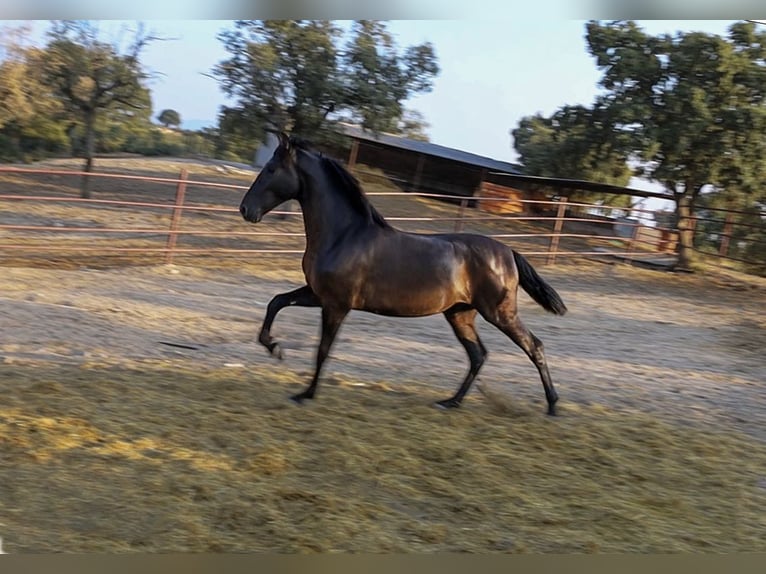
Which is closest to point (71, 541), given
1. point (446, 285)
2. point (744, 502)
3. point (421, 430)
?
point (421, 430)

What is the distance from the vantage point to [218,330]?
684 centimetres

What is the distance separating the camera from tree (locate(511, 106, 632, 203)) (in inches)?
564

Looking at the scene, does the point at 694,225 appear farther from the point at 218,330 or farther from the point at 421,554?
the point at 421,554

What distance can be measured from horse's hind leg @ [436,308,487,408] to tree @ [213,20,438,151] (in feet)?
33.1

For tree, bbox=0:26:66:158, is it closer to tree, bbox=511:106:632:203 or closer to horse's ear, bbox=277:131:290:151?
tree, bbox=511:106:632:203

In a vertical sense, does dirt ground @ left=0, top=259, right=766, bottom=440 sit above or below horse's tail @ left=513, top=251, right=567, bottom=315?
below

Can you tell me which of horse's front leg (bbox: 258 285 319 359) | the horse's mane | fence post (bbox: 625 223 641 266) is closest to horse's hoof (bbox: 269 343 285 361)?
horse's front leg (bbox: 258 285 319 359)

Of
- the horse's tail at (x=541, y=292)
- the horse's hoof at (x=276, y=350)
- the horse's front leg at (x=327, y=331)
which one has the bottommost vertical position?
the horse's hoof at (x=276, y=350)

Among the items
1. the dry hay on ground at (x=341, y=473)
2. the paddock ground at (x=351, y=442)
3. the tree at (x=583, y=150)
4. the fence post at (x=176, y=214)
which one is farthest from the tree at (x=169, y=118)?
the dry hay on ground at (x=341, y=473)

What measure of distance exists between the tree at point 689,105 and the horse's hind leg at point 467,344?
9180 millimetres

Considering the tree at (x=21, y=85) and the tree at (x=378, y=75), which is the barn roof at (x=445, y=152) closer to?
the tree at (x=378, y=75)

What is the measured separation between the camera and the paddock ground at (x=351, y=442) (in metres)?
3.17

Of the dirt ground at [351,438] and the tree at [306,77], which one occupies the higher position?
the tree at [306,77]

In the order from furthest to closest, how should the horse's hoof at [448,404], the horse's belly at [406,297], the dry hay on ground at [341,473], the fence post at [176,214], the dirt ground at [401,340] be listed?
the fence post at [176,214] → the dirt ground at [401,340] → the horse's hoof at [448,404] → the horse's belly at [406,297] → the dry hay on ground at [341,473]
